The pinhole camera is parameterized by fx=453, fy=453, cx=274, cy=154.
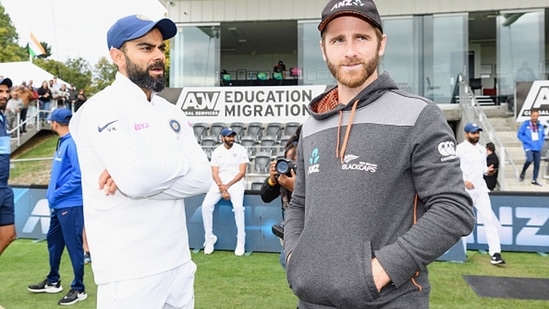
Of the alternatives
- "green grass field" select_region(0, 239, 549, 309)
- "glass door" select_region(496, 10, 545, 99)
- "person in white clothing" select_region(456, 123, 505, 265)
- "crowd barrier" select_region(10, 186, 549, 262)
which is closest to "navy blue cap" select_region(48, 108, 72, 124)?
"green grass field" select_region(0, 239, 549, 309)

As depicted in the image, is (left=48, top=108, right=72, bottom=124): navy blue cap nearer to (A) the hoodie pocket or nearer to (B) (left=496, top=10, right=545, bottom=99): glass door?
(A) the hoodie pocket

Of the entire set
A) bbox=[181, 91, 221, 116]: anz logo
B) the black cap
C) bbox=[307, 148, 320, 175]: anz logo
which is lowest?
bbox=[307, 148, 320, 175]: anz logo

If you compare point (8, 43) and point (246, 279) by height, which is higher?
point (8, 43)

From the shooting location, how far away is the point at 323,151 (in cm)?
145

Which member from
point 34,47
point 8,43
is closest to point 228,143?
point 34,47

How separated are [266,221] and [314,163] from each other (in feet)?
18.5

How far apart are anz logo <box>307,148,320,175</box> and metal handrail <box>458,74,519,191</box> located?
9.40 m

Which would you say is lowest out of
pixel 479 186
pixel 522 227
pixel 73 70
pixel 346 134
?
pixel 522 227

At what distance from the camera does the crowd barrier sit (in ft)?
21.5

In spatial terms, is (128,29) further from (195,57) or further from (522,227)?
(195,57)

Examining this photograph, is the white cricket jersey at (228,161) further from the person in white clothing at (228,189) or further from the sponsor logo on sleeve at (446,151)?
the sponsor logo on sleeve at (446,151)

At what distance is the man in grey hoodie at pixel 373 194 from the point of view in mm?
1283

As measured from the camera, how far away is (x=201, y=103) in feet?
Answer: 49.7

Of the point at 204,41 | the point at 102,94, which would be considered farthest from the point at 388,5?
the point at 102,94
